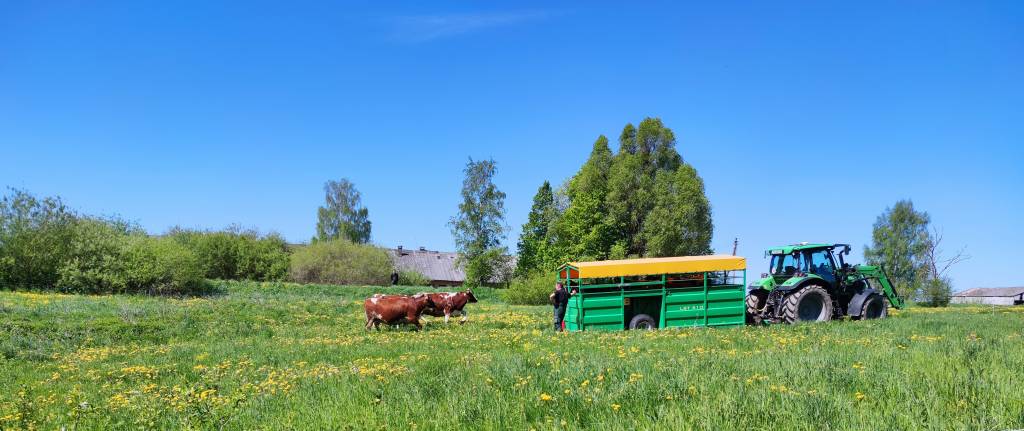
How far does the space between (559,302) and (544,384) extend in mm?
12224

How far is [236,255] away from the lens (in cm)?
6656

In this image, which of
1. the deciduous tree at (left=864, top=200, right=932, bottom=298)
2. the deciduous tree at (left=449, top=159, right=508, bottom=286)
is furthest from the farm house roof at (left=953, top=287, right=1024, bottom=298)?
the deciduous tree at (left=449, top=159, right=508, bottom=286)

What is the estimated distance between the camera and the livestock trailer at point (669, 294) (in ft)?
62.4

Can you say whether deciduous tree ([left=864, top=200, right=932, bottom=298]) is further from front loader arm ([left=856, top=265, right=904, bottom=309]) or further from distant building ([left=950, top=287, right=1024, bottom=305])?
front loader arm ([left=856, top=265, right=904, bottom=309])

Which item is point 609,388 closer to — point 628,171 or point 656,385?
point 656,385

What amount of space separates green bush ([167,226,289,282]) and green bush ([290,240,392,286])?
6.26 feet

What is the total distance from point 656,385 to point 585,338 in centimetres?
820

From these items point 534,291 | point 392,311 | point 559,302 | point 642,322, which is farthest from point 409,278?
point 642,322

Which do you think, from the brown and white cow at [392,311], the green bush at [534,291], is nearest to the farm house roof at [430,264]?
the green bush at [534,291]

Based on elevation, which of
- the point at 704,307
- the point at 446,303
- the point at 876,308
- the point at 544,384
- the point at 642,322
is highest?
the point at 876,308

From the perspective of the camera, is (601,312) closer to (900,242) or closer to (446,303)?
(446,303)

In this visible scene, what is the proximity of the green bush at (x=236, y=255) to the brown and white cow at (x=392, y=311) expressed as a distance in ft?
158

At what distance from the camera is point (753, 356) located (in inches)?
399

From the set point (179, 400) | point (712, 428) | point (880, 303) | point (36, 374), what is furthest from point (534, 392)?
point (880, 303)
